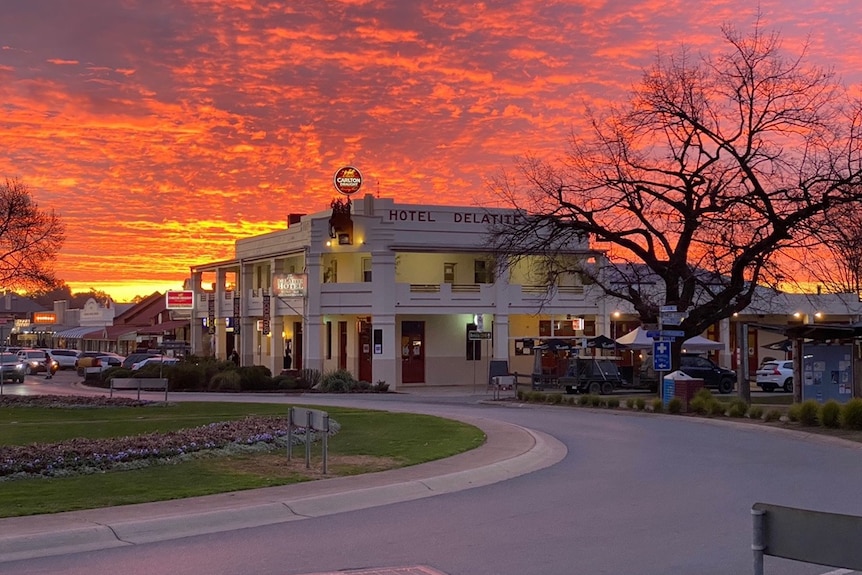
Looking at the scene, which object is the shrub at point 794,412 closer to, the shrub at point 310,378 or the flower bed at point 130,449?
the flower bed at point 130,449

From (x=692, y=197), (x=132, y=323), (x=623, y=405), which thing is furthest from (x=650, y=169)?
(x=132, y=323)

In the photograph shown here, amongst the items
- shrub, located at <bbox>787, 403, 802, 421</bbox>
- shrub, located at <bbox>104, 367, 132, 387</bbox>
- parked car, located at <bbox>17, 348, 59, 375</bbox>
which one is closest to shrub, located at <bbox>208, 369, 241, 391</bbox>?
shrub, located at <bbox>104, 367, 132, 387</bbox>

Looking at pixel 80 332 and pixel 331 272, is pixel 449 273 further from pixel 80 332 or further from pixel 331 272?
pixel 80 332

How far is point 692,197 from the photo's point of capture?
3300 cm

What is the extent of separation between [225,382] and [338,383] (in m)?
5.12

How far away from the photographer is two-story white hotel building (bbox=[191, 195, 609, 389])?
164 feet

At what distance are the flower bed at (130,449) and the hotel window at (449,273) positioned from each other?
33178mm

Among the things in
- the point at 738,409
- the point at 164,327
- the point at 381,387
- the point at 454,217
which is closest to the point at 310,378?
the point at 381,387

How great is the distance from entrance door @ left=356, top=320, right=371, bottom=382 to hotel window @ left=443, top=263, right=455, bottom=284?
5.13 metres

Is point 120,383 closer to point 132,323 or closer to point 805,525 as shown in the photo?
point 805,525

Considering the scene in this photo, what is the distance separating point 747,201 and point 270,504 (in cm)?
2306

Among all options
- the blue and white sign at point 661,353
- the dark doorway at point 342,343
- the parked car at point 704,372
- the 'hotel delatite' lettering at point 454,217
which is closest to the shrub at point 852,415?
the blue and white sign at point 661,353

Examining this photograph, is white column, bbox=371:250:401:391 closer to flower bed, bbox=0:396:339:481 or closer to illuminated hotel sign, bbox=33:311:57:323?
flower bed, bbox=0:396:339:481

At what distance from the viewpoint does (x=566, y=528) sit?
35.5 feet
